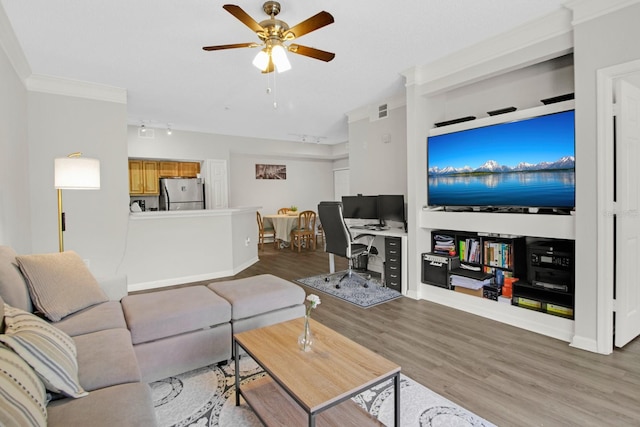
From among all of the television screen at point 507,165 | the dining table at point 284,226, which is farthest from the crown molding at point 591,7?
the dining table at point 284,226

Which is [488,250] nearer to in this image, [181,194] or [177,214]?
[177,214]

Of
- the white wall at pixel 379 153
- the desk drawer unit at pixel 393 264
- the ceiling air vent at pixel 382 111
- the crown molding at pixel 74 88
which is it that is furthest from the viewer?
the ceiling air vent at pixel 382 111

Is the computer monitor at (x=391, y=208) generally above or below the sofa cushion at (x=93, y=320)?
above

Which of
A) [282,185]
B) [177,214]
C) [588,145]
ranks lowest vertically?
[177,214]

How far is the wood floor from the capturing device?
1831 millimetres

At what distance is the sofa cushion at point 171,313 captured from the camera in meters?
2.09

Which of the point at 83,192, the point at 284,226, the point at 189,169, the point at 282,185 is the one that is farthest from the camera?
the point at 282,185

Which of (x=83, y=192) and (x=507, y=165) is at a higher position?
(x=507, y=165)

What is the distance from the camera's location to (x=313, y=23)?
217 centimetres

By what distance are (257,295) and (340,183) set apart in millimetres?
7247

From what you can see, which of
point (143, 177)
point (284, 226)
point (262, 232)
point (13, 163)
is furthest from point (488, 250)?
point (143, 177)

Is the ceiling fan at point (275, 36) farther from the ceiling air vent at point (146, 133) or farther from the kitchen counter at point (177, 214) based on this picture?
the ceiling air vent at point (146, 133)

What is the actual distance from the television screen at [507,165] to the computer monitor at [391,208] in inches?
22.2

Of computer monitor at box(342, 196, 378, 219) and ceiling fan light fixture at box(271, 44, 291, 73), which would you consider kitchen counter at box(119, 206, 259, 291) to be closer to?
computer monitor at box(342, 196, 378, 219)
